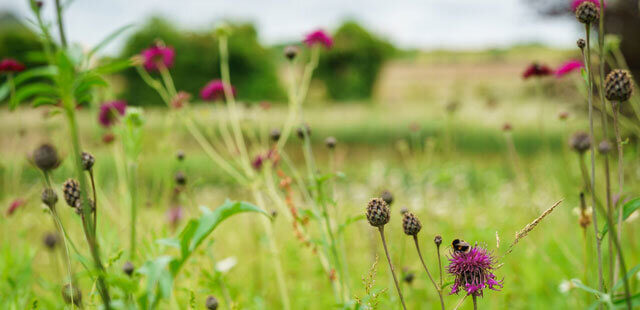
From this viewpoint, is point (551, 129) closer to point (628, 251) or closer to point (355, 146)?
point (355, 146)

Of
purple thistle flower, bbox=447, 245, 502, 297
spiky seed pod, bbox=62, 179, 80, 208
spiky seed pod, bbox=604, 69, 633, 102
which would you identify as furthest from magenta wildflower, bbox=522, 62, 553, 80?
spiky seed pod, bbox=62, 179, 80, 208

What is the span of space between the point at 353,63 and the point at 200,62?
24.6 feet

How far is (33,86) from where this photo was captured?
1.86 feet

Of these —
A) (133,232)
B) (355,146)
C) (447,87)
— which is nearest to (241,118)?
(133,232)

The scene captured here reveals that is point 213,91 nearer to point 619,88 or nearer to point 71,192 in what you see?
point 71,192

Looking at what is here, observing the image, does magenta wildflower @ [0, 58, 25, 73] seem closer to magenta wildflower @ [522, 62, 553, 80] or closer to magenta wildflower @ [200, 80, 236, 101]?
magenta wildflower @ [200, 80, 236, 101]

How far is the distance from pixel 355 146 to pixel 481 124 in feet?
10.3

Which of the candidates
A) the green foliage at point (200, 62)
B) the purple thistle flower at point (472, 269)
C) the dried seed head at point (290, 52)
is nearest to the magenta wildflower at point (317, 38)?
the dried seed head at point (290, 52)

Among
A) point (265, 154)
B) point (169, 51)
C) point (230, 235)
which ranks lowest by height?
point (230, 235)

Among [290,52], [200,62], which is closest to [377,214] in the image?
Result: [290,52]

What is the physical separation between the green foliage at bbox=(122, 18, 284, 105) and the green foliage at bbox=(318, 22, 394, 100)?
286 cm

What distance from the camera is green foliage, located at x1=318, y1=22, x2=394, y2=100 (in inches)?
867

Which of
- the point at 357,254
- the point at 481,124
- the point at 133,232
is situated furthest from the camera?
the point at 481,124

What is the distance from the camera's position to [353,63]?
73.4 ft
